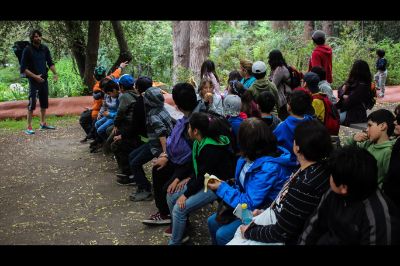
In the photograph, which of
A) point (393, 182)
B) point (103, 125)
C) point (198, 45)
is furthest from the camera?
point (198, 45)

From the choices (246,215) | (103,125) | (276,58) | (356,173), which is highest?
(276,58)

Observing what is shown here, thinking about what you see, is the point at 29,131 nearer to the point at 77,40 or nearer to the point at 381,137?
the point at 77,40

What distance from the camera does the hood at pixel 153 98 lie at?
4816 mm

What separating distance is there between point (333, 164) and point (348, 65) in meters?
11.0

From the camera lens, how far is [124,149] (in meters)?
5.81

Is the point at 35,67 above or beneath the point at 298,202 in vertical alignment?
above

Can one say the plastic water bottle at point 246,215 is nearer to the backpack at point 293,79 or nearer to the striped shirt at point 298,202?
the striped shirt at point 298,202

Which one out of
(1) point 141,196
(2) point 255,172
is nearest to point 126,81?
(1) point 141,196

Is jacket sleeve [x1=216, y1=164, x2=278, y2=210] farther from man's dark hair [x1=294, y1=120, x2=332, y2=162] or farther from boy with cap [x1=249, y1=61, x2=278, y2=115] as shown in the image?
boy with cap [x1=249, y1=61, x2=278, y2=115]

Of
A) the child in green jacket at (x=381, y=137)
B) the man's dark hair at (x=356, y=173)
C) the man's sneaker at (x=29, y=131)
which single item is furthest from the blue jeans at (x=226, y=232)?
the man's sneaker at (x=29, y=131)

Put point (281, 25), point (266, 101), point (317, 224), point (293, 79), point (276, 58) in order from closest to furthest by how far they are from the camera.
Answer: point (317, 224), point (266, 101), point (276, 58), point (293, 79), point (281, 25)

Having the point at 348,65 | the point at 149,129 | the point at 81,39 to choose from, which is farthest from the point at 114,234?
the point at 348,65

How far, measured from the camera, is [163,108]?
493 centimetres

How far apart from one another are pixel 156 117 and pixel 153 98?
21cm
